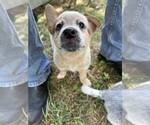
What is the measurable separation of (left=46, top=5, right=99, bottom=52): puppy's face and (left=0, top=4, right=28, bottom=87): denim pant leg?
0.14 m

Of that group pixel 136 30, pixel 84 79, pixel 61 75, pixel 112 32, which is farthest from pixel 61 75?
pixel 136 30

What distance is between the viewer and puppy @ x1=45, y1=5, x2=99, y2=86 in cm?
158

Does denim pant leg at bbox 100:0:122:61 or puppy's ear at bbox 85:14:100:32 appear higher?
puppy's ear at bbox 85:14:100:32

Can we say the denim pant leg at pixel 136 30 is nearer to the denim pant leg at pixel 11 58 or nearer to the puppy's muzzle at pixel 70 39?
the puppy's muzzle at pixel 70 39

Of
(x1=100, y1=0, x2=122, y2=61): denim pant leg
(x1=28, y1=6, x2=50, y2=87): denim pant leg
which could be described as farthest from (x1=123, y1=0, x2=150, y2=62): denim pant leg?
(x1=28, y1=6, x2=50, y2=87): denim pant leg

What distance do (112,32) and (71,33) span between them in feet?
1.11

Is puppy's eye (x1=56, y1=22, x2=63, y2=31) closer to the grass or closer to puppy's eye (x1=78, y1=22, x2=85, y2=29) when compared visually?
puppy's eye (x1=78, y1=22, x2=85, y2=29)

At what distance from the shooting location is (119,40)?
187cm

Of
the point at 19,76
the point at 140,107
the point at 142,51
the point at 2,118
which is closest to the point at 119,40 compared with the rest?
the point at 142,51

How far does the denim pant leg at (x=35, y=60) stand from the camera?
5.62ft

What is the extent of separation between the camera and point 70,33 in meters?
1.57

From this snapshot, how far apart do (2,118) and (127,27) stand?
609mm

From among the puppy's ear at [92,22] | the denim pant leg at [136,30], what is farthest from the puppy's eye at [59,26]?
the denim pant leg at [136,30]

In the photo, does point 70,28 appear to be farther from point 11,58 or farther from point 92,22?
point 11,58
